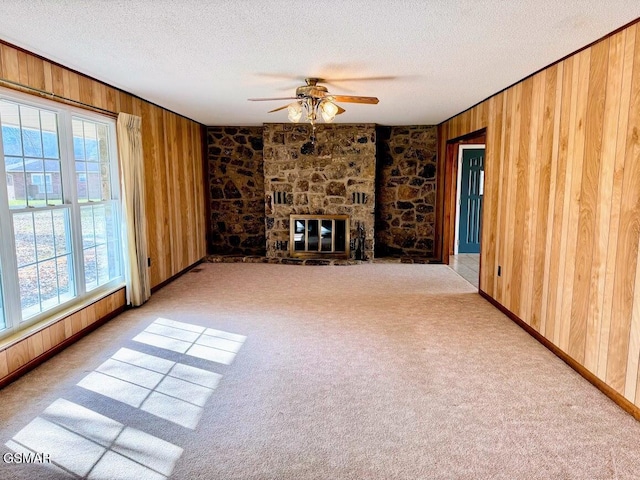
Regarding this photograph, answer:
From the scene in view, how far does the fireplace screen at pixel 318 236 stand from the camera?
6.85m

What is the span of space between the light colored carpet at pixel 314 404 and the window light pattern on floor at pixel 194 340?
20mm

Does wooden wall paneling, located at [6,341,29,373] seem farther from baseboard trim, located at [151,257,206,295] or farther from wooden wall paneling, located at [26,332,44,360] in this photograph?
baseboard trim, located at [151,257,206,295]

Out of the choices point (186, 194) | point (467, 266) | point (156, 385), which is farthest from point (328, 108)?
point (467, 266)

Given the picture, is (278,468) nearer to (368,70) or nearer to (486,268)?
(368,70)

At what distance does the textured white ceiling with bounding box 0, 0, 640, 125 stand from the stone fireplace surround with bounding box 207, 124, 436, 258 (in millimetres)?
2656

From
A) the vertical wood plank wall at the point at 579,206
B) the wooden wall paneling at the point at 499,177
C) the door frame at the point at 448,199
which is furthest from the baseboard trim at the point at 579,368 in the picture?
the door frame at the point at 448,199

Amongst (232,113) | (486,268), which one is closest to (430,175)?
(486,268)

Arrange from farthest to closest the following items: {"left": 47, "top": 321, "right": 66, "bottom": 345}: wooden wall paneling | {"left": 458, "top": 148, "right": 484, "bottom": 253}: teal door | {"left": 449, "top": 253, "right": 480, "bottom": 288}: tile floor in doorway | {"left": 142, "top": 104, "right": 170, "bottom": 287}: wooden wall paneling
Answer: {"left": 458, "top": 148, "right": 484, "bottom": 253}: teal door
{"left": 449, "top": 253, "right": 480, "bottom": 288}: tile floor in doorway
{"left": 142, "top": 104, "right": 170, "bottom": 287}: wooden wall paneling
{"left": 47, "top": 321, "right": 66, "bottom": 345}: wooden wall paneling

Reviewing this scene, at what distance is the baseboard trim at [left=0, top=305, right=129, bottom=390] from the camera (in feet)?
8.96

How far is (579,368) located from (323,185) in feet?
15.5

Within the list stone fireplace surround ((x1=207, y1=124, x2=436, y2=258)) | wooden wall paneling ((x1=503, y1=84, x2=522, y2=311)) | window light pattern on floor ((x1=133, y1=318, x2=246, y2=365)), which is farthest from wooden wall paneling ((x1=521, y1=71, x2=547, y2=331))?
stone fireplace surround ((x1=207, y1=124, x2=436, y2=258))

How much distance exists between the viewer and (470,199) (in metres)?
7.33

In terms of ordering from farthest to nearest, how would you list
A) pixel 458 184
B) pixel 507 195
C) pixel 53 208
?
pixel 458 184
pixel 507 195
pixel 53 208

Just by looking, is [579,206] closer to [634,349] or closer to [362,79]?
[634,349]
